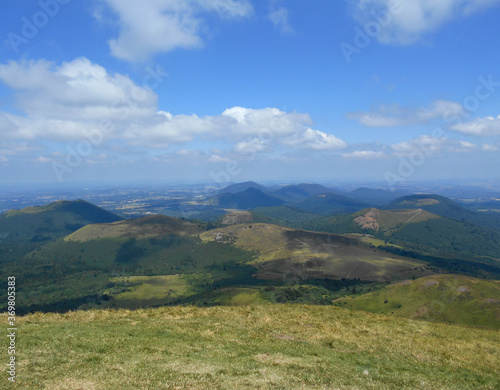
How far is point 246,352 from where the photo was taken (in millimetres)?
22250

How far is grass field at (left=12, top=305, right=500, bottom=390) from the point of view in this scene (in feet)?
56.3

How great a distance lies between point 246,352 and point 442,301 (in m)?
118

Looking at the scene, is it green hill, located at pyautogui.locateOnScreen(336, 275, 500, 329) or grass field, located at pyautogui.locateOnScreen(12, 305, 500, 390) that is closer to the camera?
grass field, located at pyautogui.locateOnScreen(12, 305, 500, 390)

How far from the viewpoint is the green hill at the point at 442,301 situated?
9050 cm

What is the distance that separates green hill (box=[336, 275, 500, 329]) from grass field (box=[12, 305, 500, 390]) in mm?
76541

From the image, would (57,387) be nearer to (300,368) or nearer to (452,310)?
(300,368)

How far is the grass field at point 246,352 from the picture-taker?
1716 cm

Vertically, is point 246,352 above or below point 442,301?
above

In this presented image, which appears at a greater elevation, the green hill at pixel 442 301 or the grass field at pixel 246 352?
the grass field at pixel 246 352

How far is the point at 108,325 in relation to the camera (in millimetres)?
28703

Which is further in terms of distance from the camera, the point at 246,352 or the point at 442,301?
the point at 442,301

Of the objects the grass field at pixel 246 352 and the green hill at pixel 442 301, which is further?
the green hill at pixel 442 301

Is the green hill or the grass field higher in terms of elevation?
the grass field

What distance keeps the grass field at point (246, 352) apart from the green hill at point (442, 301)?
251 feet
